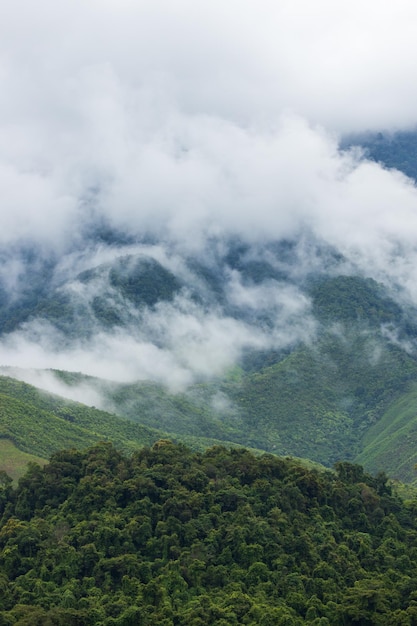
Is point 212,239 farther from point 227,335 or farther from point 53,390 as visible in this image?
point 53,390

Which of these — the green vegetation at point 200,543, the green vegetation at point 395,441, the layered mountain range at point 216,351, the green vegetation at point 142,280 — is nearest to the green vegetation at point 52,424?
the layered mountain range at point 216,351

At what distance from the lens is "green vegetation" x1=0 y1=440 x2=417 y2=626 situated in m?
40.7

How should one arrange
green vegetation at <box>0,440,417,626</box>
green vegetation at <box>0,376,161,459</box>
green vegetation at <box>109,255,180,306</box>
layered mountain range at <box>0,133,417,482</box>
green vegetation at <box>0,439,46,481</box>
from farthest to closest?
green vegetation at <box>109,255,180,306</box>
layered mountain range at <box>0,133,417,482</box>
green vegetation at <box>0,376,161,459</box>
green vegetation at <box>0,439,46,481</box>
green vegetation at <box>0,440,417,626</box>

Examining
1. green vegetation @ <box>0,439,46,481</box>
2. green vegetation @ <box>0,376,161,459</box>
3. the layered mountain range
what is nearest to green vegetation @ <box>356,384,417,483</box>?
the layered mountain range

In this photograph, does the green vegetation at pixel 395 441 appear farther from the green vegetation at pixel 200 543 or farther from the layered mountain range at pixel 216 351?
the green vegetation at pixel 200 543

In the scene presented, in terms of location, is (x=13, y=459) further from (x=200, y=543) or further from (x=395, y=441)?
(x=395, y=441)

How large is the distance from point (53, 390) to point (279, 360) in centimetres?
4700

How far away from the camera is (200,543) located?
4625 centimetres

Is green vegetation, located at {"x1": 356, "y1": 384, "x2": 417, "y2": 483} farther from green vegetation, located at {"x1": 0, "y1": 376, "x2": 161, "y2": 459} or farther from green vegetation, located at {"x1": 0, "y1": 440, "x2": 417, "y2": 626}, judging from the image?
green vegetation, located at {"x1": 0, "y1": 440, "x2": 417, "y2": 626}

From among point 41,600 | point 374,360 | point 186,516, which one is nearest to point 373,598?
point 186,516

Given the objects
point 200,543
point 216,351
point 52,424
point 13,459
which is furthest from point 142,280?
point 200,543

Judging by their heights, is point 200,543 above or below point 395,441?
below

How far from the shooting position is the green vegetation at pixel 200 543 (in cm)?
4069

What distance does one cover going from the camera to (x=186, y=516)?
48.3 metres
